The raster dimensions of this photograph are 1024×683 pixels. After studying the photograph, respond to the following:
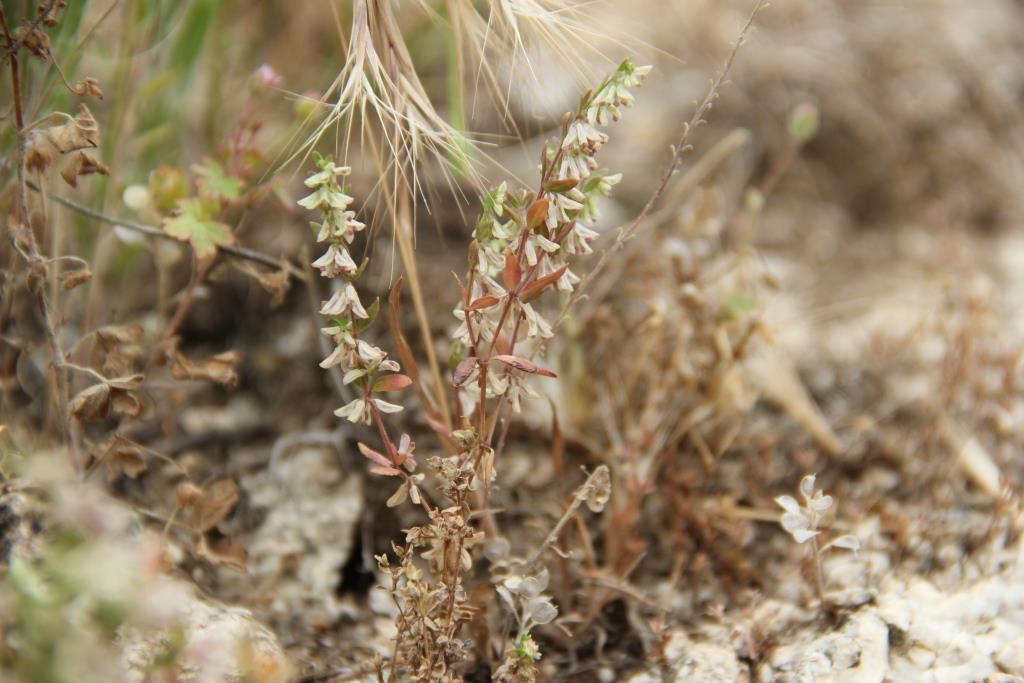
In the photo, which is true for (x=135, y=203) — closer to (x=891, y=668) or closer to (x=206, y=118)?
(x=206, y=118)

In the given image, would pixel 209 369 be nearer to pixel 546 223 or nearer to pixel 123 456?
pixel 123 456

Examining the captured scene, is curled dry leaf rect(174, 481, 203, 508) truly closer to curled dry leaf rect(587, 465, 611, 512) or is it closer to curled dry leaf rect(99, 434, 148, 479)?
curled dry leaf rect(99, 434, 148, 479)

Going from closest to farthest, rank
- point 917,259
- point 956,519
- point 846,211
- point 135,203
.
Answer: point 135,203
point 956,519
point 917,259
point 846,211

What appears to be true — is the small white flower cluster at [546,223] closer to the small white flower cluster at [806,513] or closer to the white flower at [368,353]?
the white flower at [368,353]

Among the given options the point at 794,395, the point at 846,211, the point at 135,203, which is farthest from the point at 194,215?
the point at 846,211

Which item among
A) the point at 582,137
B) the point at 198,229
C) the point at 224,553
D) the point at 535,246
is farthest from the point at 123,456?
the point at 582,137

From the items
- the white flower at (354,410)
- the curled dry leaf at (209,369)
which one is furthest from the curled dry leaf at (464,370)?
the curled dry leaf at (209,369)

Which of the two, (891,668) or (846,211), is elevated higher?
(846,211)

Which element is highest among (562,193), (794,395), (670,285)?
(562,193)
